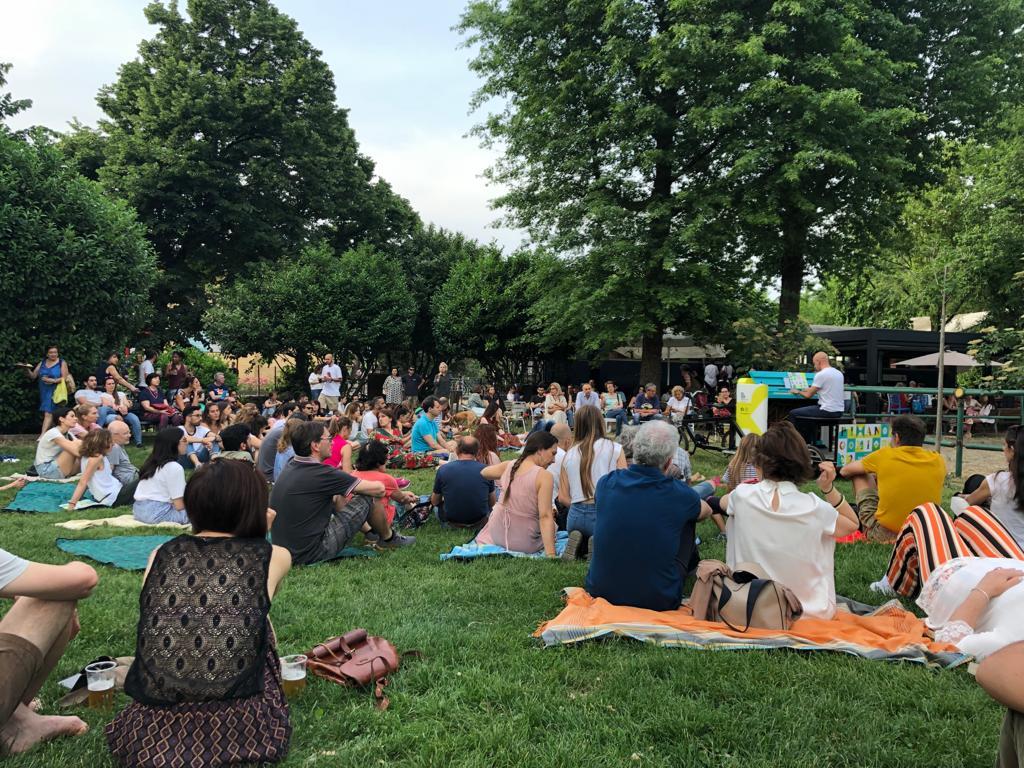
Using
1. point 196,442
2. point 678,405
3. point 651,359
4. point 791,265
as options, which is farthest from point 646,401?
point 196,442

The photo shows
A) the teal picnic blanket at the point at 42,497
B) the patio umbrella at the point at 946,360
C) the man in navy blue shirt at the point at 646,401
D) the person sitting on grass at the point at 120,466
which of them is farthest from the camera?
the patio umbrella at the point at 946,360

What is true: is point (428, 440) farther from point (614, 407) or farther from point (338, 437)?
point (614, 407)

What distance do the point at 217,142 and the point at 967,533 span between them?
24.5m

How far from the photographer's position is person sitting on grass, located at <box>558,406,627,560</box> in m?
5.95

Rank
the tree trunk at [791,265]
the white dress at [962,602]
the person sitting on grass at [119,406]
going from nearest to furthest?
the white dress at [962,602], the person sitting on grass at [119,406], the tree trunk at [791,265]

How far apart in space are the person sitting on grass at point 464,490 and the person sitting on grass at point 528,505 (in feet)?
2.69

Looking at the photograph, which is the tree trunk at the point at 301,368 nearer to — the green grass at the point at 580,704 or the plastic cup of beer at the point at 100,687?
the green grass at the point at 580,704

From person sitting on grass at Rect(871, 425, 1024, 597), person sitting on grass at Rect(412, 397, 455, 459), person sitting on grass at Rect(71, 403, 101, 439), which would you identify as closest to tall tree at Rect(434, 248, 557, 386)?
person sitting on grass at Rect(412, 397, 455, 459)

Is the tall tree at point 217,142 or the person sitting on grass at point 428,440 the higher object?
the tall tree at point 217,142

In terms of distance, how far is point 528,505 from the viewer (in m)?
6.21

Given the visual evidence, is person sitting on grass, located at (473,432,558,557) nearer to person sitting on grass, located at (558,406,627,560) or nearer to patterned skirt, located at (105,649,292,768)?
person sitting on grass, located at (558,406,627,560)

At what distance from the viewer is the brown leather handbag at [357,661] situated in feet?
11.4

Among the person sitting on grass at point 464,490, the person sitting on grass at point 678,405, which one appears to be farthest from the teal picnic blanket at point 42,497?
the person sitting on grass at point 678,405

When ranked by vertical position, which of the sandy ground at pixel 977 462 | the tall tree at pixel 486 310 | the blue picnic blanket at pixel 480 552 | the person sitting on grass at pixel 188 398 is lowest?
the blue picnic blanket at pixel 480 552
